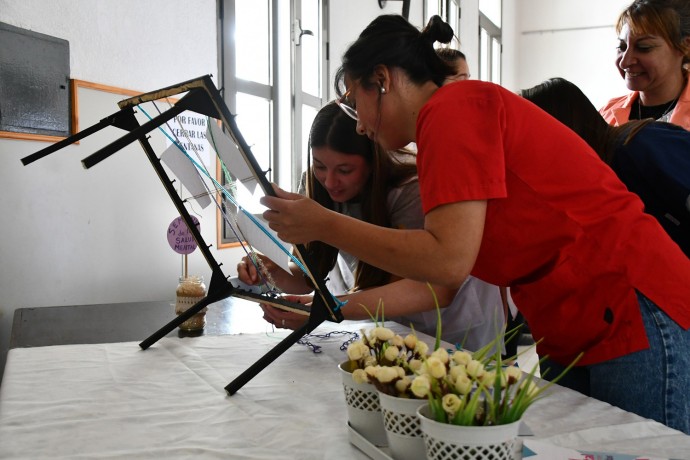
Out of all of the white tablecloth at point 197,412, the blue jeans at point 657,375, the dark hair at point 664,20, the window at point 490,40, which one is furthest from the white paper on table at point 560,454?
the window at point 490,40

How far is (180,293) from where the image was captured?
1.40 metres

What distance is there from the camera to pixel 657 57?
1.72 m

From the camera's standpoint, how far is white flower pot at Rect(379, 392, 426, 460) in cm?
63

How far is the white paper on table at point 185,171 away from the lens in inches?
44.1

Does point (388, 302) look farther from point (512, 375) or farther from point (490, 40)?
point (490, 40)

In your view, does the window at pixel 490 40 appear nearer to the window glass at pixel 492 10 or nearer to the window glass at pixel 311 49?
the window glass at pixel 492 10

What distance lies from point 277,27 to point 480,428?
2.78 m

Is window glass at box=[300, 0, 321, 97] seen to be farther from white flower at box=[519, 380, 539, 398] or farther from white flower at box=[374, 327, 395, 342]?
white flower at box=[519, 380, 539, 398]

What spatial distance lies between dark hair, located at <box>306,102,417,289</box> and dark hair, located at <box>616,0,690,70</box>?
0.79 meters

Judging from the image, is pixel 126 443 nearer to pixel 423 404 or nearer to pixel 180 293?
pixel 423 404

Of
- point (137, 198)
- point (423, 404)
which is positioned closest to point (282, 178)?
point (137, 198)

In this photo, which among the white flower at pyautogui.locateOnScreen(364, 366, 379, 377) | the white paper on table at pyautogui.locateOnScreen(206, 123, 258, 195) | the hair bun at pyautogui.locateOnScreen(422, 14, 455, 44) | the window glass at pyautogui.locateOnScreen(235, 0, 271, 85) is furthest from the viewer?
the window glass at pyautogui.locateOnScreen(235, 0, 271, 85)

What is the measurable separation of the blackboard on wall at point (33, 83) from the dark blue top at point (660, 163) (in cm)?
149

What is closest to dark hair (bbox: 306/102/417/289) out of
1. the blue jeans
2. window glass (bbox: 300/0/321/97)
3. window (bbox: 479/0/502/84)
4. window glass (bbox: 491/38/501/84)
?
the blue jeans
